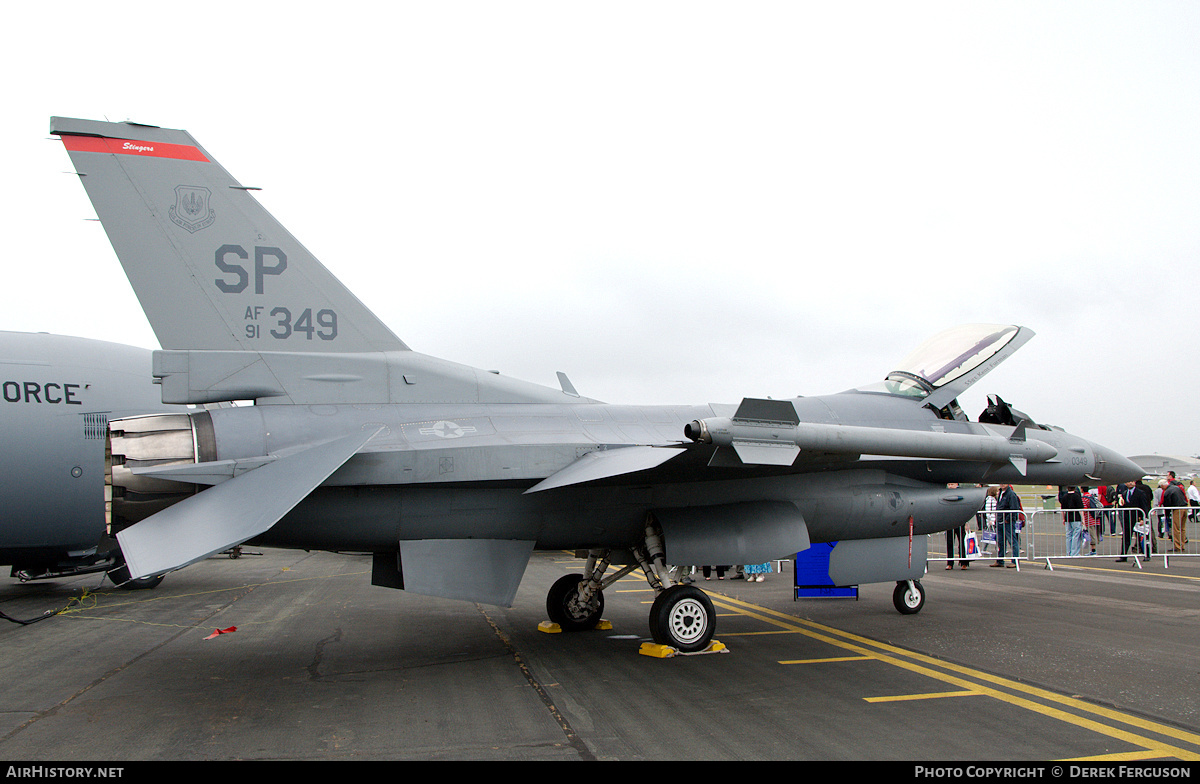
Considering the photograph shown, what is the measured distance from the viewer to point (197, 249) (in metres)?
6.77

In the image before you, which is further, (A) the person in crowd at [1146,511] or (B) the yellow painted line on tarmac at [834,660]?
(A) the person in crowd at [1146,511]

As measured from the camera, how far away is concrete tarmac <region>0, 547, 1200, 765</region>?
15.0 feet

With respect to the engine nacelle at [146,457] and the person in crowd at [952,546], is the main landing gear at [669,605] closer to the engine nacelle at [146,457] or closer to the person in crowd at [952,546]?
the engine nacelle at [146,457]

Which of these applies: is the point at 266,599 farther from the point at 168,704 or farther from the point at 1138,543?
the point at 1138,543

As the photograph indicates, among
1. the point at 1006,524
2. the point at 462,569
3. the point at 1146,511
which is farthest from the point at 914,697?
the point at 1146,511

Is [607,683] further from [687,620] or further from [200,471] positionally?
[200,471]

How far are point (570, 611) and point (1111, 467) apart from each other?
24.2ft

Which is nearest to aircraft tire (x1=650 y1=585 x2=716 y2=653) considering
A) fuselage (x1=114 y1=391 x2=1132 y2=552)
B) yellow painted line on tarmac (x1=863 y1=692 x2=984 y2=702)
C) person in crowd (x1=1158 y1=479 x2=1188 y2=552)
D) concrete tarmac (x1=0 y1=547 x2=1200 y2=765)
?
concrete tarmac (x1=0 y1=547 x2=1200 y2=765)

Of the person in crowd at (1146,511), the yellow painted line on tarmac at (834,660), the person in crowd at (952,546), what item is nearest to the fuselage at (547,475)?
the yellow painted line on tarmac at (834,660)

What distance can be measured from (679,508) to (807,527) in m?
1.58

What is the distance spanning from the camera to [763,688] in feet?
19.7

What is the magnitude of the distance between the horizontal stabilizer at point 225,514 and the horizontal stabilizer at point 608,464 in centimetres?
175

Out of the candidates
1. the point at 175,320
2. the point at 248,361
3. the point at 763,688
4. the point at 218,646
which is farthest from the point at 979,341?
the point at 218,646

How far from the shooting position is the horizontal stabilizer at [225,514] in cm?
496
